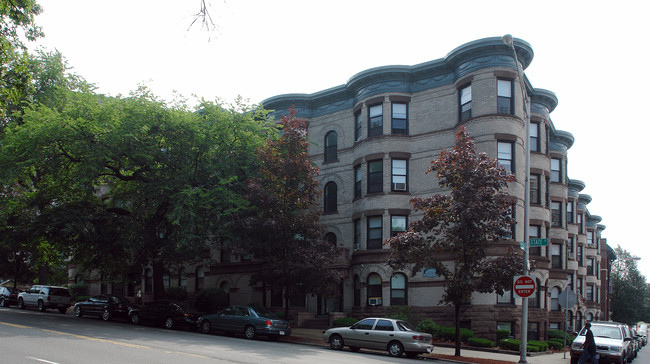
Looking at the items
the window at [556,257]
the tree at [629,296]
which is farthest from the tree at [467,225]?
the tree at [629,296]

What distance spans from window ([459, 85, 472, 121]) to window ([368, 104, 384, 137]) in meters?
4.49

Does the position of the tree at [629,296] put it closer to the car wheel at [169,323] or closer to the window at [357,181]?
the window at [357,181]

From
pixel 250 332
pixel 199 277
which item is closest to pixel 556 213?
pixel 250 332

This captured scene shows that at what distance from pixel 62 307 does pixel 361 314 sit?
1901cm

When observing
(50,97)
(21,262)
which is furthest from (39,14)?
(21,262)

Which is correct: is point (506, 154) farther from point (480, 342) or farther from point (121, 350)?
point (121, 350)

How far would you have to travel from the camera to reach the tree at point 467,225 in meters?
19.9

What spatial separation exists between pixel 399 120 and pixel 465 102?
3.94 m

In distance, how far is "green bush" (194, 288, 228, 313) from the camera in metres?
33.9

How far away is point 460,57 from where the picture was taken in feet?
97.4

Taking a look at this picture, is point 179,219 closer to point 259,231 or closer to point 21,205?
point 259,231

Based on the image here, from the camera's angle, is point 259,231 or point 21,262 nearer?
point 259,231

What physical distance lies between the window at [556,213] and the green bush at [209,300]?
23007mm

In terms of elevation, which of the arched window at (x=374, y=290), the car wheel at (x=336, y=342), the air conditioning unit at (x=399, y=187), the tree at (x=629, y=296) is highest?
the air conditioning unit at (x=399, y=187)
